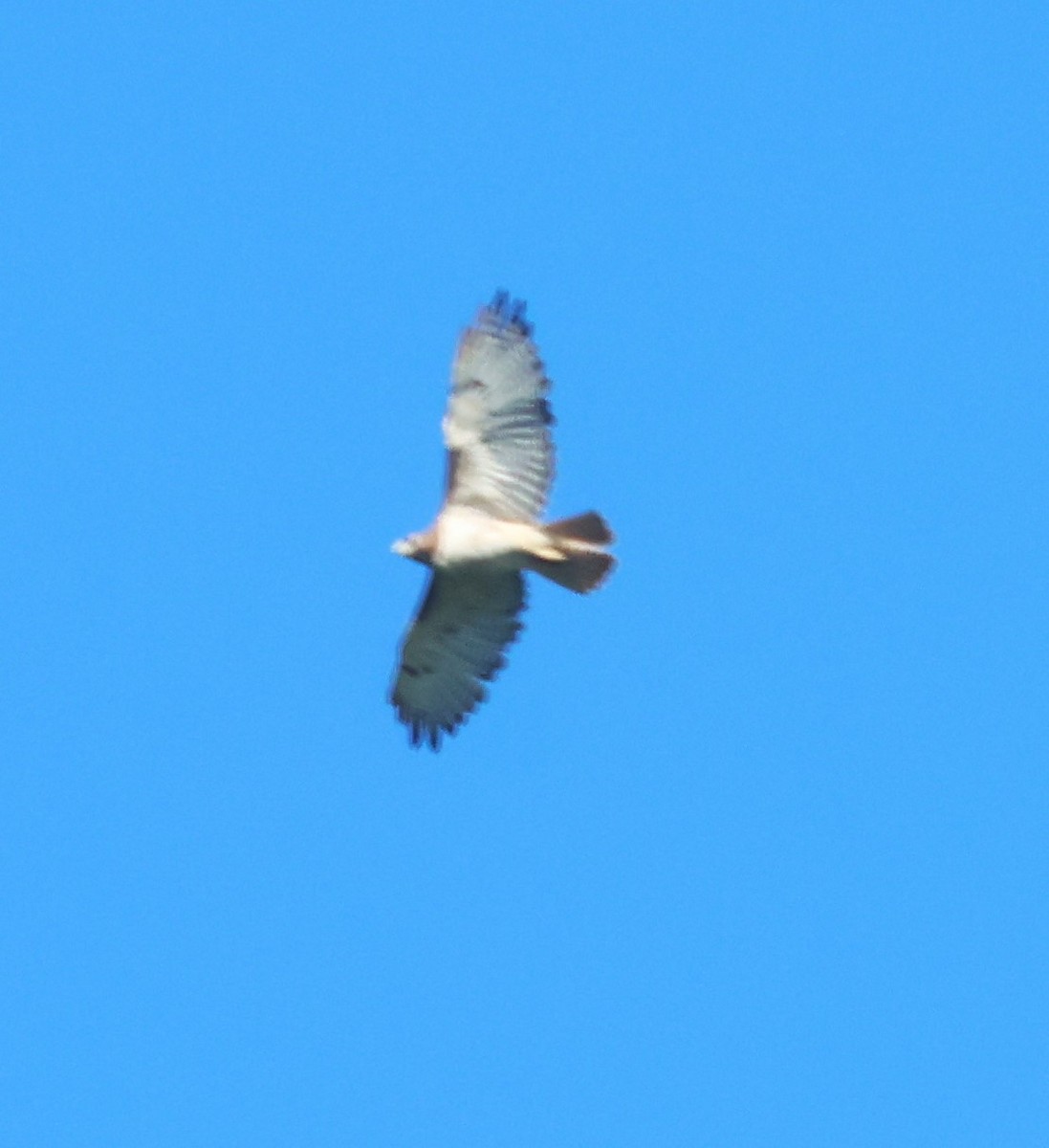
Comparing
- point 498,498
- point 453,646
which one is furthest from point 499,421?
point 453,646

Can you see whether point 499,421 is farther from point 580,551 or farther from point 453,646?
point 453,646

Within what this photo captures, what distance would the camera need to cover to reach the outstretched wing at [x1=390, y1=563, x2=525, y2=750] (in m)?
19.9

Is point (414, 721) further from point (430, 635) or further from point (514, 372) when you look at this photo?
point (514, 372)

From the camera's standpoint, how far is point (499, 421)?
1938cm

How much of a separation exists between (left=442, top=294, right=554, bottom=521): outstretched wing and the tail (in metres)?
0.36

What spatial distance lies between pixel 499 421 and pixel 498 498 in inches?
19.0

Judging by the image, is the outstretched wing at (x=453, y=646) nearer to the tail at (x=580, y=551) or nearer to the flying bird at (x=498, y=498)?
the flying bird at (x=498, y=498)

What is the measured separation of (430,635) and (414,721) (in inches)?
28.6

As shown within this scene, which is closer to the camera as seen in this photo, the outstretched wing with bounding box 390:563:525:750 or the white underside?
the white underside

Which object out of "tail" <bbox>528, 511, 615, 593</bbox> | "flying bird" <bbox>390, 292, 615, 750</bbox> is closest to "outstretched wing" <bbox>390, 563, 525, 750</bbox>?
"flying bird" <bbox>390, 292, 615, 750</bbox>

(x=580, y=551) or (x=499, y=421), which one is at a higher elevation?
(x=499, y=421)

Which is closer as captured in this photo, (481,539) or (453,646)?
(481,539)

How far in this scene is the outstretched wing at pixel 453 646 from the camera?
783 inches

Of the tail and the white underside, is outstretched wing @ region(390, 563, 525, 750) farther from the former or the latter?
the tail
